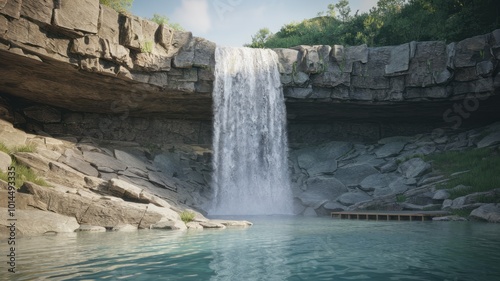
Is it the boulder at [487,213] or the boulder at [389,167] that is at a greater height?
the boulder at [389,167]

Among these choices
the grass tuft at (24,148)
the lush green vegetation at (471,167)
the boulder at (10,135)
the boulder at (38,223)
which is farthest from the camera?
the boulder at (10,135)

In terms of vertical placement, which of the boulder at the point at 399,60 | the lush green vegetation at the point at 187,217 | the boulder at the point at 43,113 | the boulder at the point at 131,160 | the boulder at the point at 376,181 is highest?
the boulder at the point at 399,60

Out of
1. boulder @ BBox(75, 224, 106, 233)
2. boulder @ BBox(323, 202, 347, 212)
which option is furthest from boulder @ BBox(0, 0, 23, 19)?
boulder @ BBox(323, 202, 347, 212)

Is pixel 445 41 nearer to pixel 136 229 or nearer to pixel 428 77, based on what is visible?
pixel 428 77

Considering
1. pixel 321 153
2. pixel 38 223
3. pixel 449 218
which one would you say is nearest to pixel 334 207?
pixel 449 218

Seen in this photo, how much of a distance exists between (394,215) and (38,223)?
40.1ft

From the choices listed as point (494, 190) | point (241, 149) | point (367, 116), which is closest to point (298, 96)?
point (241, 149)

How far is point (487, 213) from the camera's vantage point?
40.6 feet

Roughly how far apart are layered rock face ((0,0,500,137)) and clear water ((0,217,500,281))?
30.2 ft

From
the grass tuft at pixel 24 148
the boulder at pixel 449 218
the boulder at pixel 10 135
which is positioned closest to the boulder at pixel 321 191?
the boulder at pixel 449 218

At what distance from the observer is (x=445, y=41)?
2089 centimetres

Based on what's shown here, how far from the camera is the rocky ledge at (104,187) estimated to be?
11367 millimetres

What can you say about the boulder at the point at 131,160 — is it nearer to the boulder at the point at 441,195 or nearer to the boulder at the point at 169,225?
the boulder at the point at 169,225

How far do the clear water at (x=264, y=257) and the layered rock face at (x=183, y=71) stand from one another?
9195 mm
